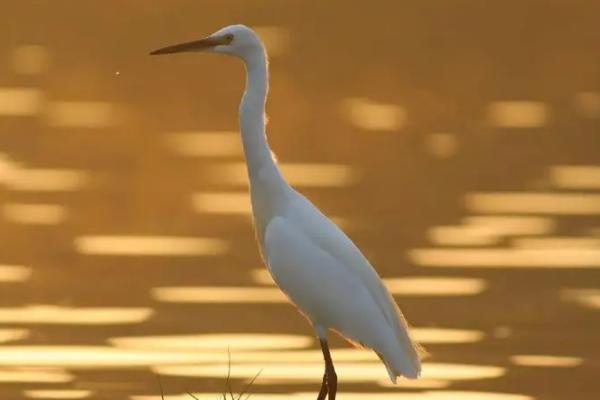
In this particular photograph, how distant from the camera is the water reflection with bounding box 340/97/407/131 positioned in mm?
15078

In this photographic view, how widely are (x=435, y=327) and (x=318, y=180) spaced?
8.16 ft

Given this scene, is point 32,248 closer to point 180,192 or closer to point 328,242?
point 180,192

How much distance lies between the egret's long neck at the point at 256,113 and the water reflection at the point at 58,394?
1437 mm

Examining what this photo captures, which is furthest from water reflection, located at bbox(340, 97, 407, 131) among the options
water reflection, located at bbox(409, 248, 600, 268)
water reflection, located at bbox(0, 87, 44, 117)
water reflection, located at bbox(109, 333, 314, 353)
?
water reflection, located at bbox(109, 333, 314, 353)

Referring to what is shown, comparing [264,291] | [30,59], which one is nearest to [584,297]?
[264,291]

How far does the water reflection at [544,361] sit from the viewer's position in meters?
10.8

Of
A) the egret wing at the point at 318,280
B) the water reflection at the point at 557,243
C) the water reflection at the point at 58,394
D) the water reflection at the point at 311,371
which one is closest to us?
the egret wing at the point at 318,280

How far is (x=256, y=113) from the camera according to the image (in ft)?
30.0

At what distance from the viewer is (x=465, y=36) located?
1847 cm

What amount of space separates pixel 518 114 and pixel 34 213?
369 cm

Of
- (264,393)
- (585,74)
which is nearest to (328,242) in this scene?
(264,393)

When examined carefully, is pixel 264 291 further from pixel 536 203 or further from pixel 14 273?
pixel 536 203

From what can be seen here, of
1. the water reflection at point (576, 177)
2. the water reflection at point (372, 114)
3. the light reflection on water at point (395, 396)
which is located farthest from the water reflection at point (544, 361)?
the water reflection at point (372, 114)

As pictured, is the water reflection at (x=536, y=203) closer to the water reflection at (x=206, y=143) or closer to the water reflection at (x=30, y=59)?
the water reflection at (x=206, y=143)
